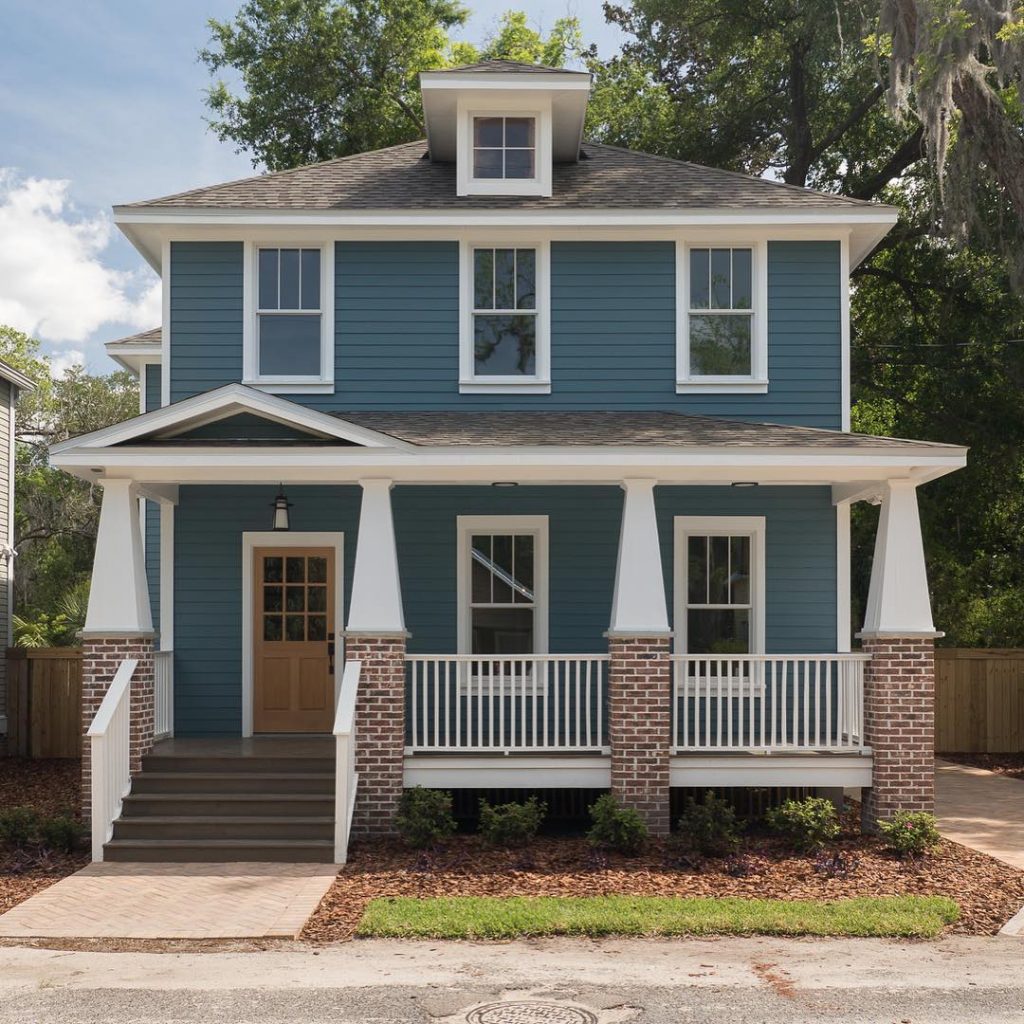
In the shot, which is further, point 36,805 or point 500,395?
point 500,395

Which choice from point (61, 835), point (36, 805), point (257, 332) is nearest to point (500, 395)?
point (257, 332)

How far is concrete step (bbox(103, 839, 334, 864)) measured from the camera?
1034 cm

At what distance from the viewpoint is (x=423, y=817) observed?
1069 centimetres

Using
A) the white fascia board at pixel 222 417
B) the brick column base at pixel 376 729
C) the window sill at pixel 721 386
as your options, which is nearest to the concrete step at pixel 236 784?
the brick column base at pixel 376 729

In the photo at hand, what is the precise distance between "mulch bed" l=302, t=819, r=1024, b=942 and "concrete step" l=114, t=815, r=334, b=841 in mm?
412

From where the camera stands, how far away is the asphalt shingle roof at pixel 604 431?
1114 cm

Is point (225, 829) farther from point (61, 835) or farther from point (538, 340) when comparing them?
point (538, 340)

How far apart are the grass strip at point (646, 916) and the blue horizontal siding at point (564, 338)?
6148mm

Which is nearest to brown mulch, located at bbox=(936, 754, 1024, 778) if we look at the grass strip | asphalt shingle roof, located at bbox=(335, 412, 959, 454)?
→ asphalt shingle roof, located at bbox=(335, 412, 959, 454)

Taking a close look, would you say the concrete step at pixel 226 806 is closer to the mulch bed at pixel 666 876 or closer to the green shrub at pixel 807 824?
the mulch bed at pixel 666 876

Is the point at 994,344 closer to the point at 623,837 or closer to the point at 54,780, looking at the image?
the point at 623,837

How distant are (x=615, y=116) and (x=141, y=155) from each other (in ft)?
30.1

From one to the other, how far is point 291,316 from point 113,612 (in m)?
4.16

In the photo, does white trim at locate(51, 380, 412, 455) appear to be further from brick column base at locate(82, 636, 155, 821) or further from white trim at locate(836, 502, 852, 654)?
white trim at locate(836, 502, 852, 654)
